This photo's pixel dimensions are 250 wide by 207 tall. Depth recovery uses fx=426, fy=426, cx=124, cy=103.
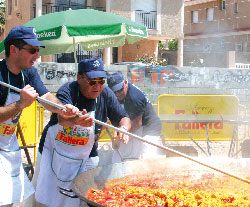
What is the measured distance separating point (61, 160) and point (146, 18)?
82.2ft

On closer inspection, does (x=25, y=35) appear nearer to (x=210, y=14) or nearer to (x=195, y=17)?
(x=210, y=14)

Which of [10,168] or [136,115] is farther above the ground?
[136,115]

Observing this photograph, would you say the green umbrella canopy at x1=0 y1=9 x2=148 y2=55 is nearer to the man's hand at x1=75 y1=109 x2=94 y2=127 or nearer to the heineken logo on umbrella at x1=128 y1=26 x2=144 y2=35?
the heineken logo on umbrella at x1=128 y1=26 x2=144 y2=35

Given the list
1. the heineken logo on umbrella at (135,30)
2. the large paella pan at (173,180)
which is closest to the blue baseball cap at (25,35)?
the large paella pan at (173,180)

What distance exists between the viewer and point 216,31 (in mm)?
39750

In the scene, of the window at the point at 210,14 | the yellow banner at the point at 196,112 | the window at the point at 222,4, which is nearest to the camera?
the yellow banner at the point at 196,112

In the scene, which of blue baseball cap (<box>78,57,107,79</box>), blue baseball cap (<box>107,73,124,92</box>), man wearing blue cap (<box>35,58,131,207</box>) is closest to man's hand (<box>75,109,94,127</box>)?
man wearing blue cap (<box>35,58,131,207</box>)

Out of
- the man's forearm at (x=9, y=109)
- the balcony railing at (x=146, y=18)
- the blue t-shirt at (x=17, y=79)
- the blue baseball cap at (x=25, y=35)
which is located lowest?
the man's forearm at (x=9, y=109)

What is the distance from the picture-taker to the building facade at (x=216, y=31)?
34531mm

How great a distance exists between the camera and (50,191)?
3.88m

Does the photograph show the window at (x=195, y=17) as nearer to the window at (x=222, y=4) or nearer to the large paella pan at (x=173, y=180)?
the window at (x=222, y=4)

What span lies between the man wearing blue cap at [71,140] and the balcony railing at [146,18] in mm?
24354

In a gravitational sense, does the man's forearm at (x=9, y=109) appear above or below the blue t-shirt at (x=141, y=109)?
above

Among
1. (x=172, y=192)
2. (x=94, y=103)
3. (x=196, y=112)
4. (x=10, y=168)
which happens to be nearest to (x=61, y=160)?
(x=10, y=168)
